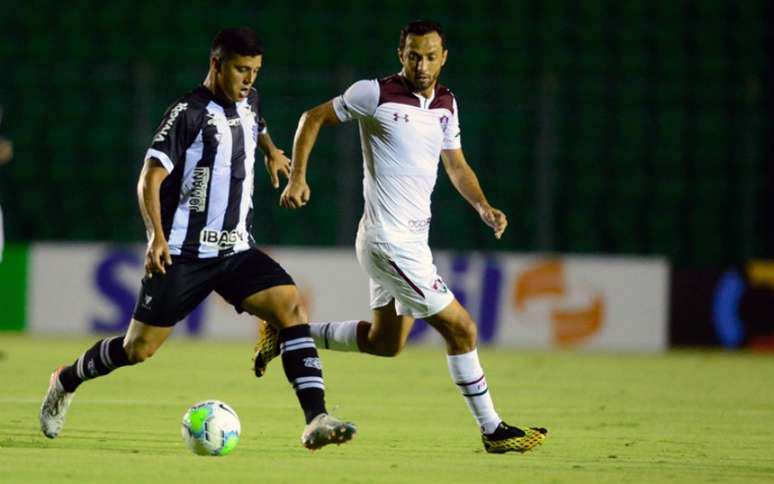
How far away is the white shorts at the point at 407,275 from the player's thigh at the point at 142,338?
108 centimetres

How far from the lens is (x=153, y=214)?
20.7 feet

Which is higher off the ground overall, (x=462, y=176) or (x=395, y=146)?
(x=395, y=146)

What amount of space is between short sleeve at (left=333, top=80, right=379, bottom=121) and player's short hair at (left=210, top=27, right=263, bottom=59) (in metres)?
0.69

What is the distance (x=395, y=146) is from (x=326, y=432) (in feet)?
5.26

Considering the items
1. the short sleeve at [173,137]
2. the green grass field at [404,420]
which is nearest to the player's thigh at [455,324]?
the green grass field at [404,420]

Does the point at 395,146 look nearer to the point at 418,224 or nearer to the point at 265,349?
the point at 418,224

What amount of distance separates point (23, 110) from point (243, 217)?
1034 centimetres

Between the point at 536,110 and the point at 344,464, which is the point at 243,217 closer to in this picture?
the point at 344,464

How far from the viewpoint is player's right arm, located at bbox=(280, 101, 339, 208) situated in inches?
257

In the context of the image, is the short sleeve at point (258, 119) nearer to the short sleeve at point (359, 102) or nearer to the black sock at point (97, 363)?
the short sleeve at point (359, 102)

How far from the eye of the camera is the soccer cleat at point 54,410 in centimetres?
681

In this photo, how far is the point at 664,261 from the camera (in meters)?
15.2

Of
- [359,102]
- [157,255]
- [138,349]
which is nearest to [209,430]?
[138,349]

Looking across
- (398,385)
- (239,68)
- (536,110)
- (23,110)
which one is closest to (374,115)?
(239,68)
